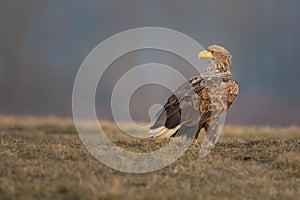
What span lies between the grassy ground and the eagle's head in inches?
112

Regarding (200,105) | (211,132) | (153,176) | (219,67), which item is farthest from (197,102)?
(153,176)

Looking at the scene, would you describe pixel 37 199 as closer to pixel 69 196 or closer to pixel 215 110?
pixel 69 196

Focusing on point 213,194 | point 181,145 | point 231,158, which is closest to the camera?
point 213,194

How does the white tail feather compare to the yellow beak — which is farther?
the yellow beak

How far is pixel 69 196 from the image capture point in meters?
8.06

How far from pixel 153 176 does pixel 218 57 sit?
19.2 feet

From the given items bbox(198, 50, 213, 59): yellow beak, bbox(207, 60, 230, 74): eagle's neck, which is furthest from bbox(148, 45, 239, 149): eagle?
bbox(198, 50, 213, 59): yellow beak

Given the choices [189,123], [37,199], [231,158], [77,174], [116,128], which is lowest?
[37,199]

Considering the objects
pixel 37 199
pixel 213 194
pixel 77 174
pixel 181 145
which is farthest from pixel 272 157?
pixel 37 199

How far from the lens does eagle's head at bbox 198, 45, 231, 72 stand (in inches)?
563

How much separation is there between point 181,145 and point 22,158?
3484 millimetres

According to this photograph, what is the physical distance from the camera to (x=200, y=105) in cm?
1295

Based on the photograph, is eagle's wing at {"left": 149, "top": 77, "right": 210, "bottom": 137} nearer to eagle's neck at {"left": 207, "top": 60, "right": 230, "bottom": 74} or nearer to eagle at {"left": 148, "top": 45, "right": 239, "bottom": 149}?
eagle at {"left": 148, "top": 45, "right": 239, "bottom": 149}

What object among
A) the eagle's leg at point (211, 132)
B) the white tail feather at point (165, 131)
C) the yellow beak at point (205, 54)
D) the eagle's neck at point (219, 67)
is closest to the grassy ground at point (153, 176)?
the eagle's leg at point (211, 132)
